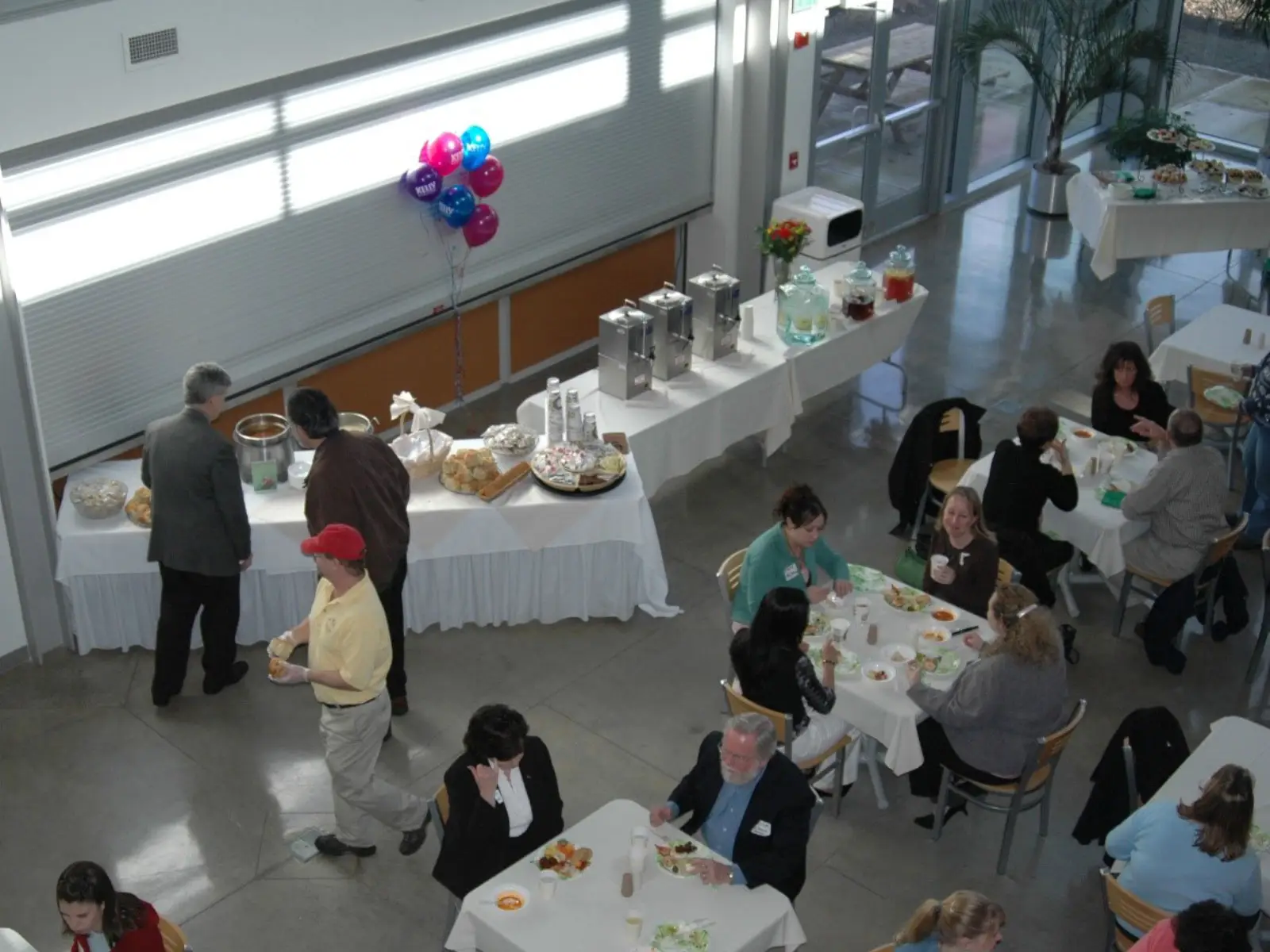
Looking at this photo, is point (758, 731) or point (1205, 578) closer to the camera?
point (758, 731)

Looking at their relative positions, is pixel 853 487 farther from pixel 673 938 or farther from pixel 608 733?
pixel 673 938

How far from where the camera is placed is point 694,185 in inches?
376

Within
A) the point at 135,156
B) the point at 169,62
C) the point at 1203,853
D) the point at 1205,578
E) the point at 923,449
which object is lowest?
the point at 1205,578

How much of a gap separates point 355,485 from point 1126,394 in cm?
384

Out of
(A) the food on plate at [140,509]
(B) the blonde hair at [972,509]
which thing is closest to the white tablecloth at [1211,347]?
(B) the blonde hair at [972,509]

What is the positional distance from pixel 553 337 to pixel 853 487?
223 cm

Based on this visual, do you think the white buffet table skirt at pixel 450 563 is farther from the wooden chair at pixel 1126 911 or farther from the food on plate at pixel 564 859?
the wooden chair at pixel 1126 911

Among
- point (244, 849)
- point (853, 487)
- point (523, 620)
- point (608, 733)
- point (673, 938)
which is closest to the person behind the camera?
point (673, 938)

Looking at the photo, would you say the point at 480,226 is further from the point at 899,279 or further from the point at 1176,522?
the point at 1176,522

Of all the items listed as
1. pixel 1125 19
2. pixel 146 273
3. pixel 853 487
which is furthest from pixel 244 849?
pixel 1125 19

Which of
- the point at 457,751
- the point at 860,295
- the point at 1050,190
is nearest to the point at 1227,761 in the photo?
the point at 457,751

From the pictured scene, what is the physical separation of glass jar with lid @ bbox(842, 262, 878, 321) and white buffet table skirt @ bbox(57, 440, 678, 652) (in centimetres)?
208

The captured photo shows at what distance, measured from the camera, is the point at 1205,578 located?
22.4ft

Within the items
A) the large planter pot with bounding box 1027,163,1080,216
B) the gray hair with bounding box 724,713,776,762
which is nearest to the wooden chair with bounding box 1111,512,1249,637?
the gray hair with bounding box 724,713,776,762
